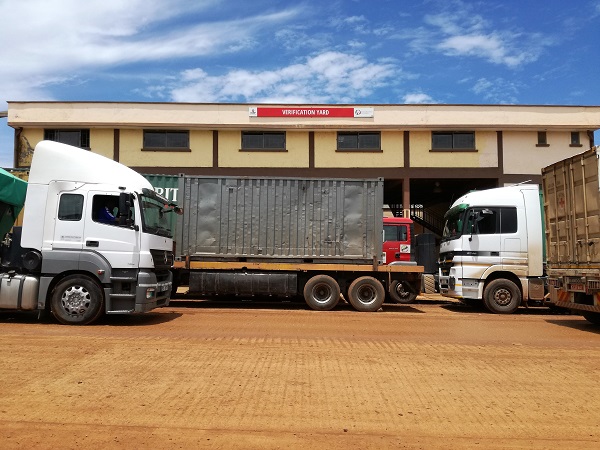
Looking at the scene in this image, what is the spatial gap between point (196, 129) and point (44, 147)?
1451 cm

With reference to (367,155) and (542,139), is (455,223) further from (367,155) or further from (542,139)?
(542,139)

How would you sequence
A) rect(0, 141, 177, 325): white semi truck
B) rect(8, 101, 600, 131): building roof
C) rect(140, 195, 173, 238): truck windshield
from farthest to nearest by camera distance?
1. rect(8, 101, 600, 131): building roof
2. rect(140, 195, 173, 238): truck windshield
3. rect(0, 141, 177, 325): white semi truck

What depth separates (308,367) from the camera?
6.30 m

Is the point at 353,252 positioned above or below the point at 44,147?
below

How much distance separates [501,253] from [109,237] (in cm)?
971

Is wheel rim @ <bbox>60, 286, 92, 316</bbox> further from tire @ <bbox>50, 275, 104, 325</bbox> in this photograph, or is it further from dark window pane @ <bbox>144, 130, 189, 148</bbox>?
dark window pane @ <bbox>144, 130, 189, 148</bbox>

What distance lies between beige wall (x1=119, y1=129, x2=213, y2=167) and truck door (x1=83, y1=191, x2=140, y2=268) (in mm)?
14367

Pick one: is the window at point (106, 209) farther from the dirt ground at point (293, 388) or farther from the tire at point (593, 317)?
the tire at point (593, 317)

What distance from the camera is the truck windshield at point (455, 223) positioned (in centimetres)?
1363

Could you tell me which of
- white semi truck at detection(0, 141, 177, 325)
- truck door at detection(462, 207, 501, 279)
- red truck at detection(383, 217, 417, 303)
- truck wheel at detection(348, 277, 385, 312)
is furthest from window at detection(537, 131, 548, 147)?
white semi truck at detection(0, 141, 177, 325)

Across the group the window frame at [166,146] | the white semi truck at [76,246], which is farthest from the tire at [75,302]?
the window frame at [166,146]

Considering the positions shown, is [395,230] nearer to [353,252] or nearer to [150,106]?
[353,252]

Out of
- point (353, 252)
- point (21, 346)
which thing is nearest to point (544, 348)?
point (353, 252)

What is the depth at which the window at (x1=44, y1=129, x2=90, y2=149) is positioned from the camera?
2381cm
